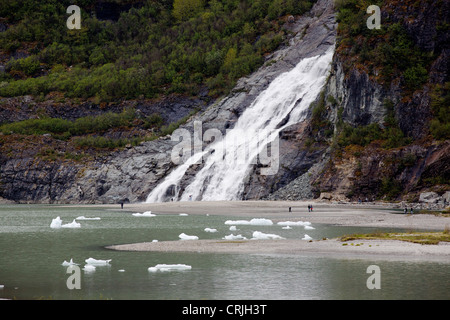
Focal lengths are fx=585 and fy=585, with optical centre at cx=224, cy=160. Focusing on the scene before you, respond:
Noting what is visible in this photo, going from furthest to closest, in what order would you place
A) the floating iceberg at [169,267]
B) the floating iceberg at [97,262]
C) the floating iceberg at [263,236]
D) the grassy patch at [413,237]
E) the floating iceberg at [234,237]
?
the floating iceberg at [263,236] → the floating iceberg at [234,237] → the grassy patch at [413,237] → the floating iceberg at [97,262] → the floating iceberg at [169,267]

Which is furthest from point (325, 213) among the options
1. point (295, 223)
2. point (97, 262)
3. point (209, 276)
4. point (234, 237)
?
point (209, 276)

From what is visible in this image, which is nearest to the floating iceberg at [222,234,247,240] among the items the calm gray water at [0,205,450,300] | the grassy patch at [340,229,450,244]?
the grassy patch at [340,229,450,244]

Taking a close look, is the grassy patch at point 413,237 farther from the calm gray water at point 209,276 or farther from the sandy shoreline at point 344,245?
the calm gray water at point 209,276

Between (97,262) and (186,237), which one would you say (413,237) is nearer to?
(186,237)

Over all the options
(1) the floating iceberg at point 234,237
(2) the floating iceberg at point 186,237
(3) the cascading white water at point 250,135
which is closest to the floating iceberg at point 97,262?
(2) the floating iceberg at point 186,237

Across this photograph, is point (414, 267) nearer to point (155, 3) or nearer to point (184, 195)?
point (184, 195)

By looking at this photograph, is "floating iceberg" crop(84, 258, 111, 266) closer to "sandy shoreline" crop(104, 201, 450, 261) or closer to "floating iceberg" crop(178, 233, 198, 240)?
"sandy shoreline" crop(104, 201, 450, 261)
